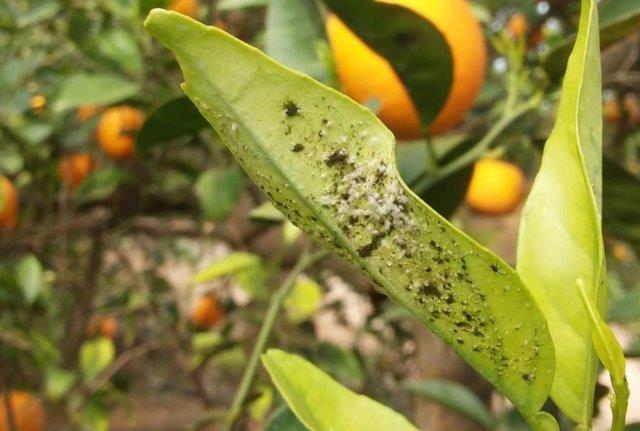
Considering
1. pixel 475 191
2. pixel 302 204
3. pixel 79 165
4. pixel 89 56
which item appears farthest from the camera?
pixel 79 165

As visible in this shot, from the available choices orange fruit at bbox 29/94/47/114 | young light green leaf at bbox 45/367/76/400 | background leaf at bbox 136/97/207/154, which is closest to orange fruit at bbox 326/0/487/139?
background leaf at bbox 136/97/207/154

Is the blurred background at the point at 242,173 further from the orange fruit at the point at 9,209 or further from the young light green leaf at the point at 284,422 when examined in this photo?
the young light green leaf at the point at 284,422

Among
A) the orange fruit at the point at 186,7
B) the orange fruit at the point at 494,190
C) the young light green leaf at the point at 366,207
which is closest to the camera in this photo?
the young light green leaf at the point at 366,207

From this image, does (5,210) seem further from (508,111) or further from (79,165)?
(508,111)

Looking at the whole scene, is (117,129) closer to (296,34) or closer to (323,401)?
(296,34)

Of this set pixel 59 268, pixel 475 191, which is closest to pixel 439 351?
pixel 475 191

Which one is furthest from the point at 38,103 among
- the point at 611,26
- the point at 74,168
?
the point at 611,26

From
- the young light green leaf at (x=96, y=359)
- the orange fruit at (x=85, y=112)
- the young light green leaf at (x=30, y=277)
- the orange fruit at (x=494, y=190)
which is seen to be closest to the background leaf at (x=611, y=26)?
the orange fruit at (x=494, y=190)
